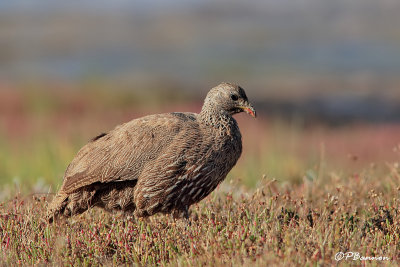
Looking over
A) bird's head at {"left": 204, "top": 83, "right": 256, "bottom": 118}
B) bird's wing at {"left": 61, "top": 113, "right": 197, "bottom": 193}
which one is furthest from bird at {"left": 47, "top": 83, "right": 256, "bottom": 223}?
bird's head at {"left": 204, "top": 83, "right": 256, "bottom": 118}

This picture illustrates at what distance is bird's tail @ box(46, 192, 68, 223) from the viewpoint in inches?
237

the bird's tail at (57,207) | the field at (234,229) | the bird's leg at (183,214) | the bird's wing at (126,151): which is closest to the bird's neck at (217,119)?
the bird's wing at (126,151)

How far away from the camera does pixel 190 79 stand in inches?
1314

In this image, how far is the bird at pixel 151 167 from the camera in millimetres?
5773

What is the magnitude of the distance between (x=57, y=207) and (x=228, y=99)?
1826 millimetres

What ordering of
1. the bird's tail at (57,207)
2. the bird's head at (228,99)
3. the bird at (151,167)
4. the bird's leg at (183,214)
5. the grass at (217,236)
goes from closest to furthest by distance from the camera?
the grass at (217,236), the bird at (151,167), the bird's leg at (183,214), the bird's tail at (57,207), the bird's head at (228,99)

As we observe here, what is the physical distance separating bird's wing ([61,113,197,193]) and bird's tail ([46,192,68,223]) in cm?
12

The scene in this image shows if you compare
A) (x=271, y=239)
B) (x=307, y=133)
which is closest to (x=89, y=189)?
(x=271, y=239)

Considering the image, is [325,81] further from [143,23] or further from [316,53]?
[143,23]

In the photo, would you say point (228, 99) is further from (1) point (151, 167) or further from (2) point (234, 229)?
(2) point (234, 229)

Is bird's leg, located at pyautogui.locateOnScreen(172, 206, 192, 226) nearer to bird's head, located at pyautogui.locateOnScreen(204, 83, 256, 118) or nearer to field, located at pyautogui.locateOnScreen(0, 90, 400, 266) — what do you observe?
field, located at pyautogui.locateOnScreen(0, 90, 400, 266)

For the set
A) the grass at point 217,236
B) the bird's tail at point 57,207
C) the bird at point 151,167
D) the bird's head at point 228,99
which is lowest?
the grass at point 217,236

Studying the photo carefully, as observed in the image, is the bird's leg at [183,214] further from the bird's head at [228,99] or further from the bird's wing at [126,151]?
the bird's head at [228,99]

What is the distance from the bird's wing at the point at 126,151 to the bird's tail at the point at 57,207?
121 millimetres
